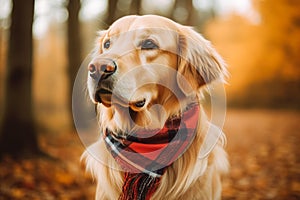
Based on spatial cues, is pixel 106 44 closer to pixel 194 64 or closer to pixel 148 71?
pixel 148 71

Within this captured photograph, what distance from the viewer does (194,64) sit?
1.59 metres

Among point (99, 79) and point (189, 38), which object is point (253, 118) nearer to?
point (189, 38)

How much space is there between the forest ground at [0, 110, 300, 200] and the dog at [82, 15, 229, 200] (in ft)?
4.55

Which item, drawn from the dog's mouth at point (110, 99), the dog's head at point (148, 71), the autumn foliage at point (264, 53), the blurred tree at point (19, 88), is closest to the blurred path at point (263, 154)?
the autumn foliage at point (264, 53)

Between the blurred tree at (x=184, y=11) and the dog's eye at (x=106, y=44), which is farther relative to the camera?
the blurred tree at (x=184, y=11)

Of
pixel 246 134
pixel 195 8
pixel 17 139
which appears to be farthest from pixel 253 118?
pixel 17 139

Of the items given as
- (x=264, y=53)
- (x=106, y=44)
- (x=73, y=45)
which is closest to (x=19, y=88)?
(x=73, y=45)

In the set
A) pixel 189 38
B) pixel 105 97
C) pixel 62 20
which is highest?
pixel 189 38

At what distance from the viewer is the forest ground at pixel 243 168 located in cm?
298

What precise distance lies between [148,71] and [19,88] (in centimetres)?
243

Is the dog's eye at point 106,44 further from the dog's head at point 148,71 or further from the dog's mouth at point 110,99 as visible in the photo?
the dog's mouth at point 110,99

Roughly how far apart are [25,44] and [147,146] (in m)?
2.31

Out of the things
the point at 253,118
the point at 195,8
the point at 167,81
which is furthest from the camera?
the point at 253,118

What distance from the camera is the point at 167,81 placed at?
1.60 m
